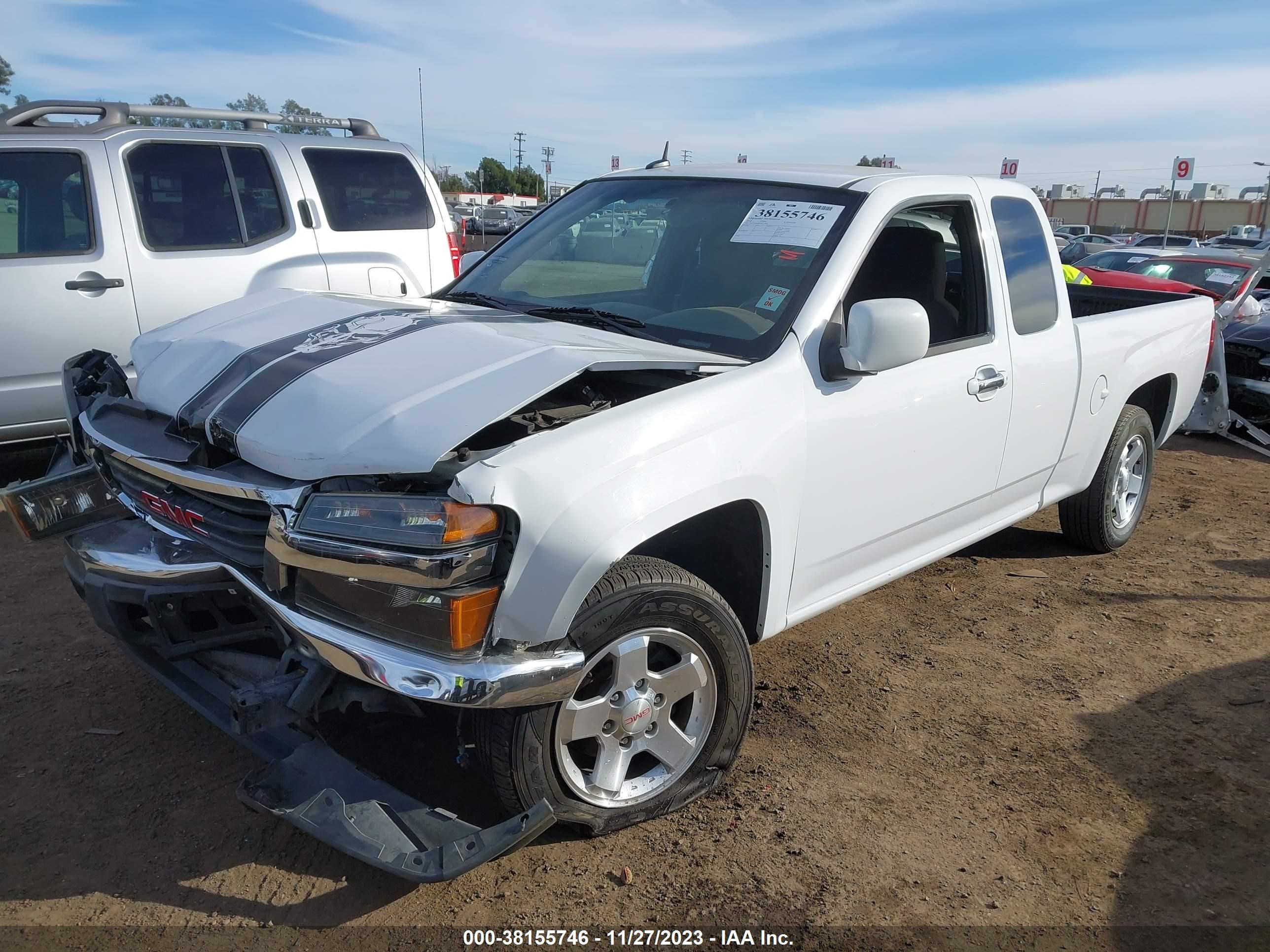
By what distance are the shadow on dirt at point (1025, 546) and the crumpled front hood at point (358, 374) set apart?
2.95 metres

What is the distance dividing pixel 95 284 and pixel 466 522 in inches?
166

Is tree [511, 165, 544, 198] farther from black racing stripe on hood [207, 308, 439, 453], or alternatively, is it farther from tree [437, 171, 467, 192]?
black racing stripe on hood [207, 308, 439, 453]

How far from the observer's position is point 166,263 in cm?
555

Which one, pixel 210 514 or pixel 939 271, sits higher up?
pixel 939 271

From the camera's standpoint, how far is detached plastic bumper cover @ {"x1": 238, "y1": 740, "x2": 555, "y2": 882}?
2.24m

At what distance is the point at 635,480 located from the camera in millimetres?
2451

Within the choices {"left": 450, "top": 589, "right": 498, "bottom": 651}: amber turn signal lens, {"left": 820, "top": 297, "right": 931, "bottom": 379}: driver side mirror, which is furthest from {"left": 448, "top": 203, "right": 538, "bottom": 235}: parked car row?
{"left": 450, "top": 589, "right": 498, "bottom": 651}: amber turn signal lens

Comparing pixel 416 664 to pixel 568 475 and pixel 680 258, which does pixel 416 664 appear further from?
pixel 680 258

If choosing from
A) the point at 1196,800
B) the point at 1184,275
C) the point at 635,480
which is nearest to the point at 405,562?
the point at 635,480

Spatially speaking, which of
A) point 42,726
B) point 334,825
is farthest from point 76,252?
point 334,825

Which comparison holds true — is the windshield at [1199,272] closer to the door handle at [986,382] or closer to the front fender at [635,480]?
the door handle at [986,382]

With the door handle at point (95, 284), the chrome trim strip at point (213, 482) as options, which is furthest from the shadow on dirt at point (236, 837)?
the door handle at point (95, 284)

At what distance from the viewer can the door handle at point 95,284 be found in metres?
5.25

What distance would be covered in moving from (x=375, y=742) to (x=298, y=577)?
1048 millimetres
